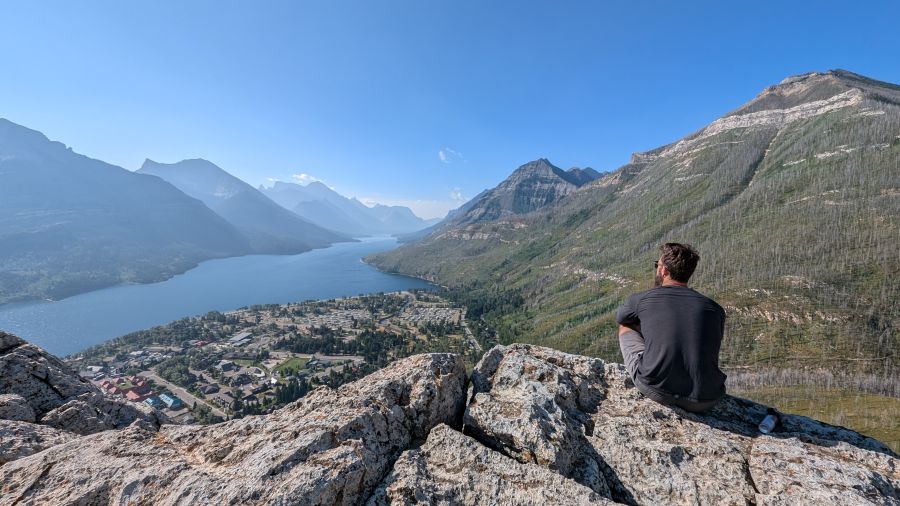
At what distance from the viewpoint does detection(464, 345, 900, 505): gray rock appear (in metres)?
5.19

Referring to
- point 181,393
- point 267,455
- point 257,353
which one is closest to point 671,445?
point 267,455

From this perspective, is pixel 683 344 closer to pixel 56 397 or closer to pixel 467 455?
pixel 467 455

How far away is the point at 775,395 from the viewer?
76.6 meters

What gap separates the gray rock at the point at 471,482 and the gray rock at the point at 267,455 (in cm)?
41

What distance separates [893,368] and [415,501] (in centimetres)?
14176

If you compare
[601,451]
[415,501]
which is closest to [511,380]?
[601,451]

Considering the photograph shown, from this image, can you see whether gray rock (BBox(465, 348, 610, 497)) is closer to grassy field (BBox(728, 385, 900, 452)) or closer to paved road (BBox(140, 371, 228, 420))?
grassy field (BBox(728, 385, 900, 452))

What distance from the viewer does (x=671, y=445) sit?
6.16 meters

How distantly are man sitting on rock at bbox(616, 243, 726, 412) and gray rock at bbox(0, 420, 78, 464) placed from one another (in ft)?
44.9

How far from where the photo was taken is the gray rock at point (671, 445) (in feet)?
17.0

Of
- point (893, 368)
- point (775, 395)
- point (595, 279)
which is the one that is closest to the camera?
point (775, 395)

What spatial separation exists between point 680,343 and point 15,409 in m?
17.8

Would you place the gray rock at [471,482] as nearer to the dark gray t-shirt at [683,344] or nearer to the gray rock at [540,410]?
the gray rock at [540,410]

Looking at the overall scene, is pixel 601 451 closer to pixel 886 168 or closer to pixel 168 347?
pixel 168 347
